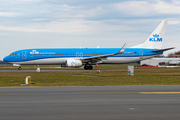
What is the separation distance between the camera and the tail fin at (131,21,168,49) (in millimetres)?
45500

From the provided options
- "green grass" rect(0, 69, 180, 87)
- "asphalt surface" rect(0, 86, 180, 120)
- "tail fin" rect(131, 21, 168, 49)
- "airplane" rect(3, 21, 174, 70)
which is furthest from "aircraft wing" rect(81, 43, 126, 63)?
"asphalt surface" rect(0, 86, 180, 120)

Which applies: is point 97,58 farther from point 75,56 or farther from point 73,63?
point 73,63

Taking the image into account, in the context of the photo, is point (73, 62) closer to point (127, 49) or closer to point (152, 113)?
point (127, 49)

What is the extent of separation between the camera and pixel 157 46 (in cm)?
4575

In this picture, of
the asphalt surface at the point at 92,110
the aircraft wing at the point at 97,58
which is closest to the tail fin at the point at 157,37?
the aircraft wing at the point at 97,58

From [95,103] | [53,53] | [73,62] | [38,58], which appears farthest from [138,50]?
[95,103]

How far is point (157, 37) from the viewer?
1809 inches

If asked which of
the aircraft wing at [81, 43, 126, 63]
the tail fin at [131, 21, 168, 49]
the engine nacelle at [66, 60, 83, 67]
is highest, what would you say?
the tail fin at [131, 21, 168, 49]

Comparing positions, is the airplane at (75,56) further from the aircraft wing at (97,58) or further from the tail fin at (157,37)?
the tail fin at (157,37)

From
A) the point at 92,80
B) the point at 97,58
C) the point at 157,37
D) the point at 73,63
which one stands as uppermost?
the point at 157,37

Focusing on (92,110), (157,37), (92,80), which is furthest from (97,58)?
(92,110)

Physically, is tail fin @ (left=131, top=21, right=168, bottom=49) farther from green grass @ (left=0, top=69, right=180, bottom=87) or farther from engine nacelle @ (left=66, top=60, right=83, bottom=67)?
green grass @ (left=0, top=69, right=180, bottom=87)

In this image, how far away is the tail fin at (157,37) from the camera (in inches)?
1791

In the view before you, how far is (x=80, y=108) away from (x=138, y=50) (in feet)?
120
